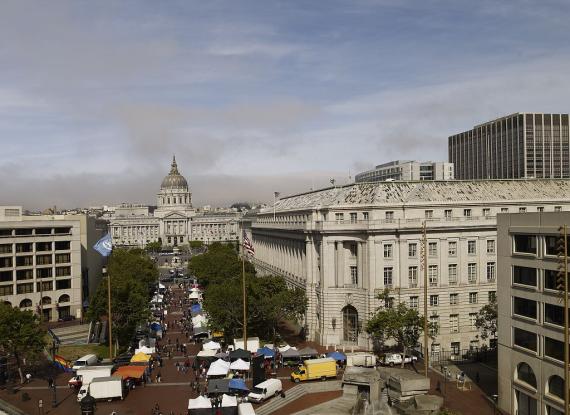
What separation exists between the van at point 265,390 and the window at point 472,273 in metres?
31.5

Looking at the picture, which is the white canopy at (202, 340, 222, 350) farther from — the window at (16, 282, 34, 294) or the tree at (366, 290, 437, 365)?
the window at (16, 282, 34, 294)

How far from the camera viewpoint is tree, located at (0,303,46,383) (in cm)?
5850


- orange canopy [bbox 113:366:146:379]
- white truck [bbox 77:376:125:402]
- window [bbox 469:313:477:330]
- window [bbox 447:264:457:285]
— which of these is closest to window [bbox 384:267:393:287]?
window [bbox 447:264:457:285]

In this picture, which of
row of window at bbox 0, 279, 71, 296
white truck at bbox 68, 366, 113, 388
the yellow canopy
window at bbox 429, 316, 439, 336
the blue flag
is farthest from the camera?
row of window at bbox 0, 279, 71, 296

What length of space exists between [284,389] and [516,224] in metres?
24.9

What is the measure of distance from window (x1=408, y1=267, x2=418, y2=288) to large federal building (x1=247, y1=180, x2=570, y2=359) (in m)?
0.12

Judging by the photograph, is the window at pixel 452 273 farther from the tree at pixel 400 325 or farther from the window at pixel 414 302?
the tree at pixel 400 325

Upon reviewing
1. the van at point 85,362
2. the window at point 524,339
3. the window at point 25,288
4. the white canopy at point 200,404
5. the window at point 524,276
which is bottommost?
the van at point 85,362

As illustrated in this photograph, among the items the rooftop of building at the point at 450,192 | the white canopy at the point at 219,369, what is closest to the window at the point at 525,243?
the rooftop of building at the point at 450,192

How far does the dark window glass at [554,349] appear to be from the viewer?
3975 cm

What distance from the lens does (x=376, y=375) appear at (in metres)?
40.3

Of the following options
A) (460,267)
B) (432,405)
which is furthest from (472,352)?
(432,405)

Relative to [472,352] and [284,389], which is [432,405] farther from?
[472,352]

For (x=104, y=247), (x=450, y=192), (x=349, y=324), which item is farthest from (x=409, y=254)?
(x=104, y=247)
